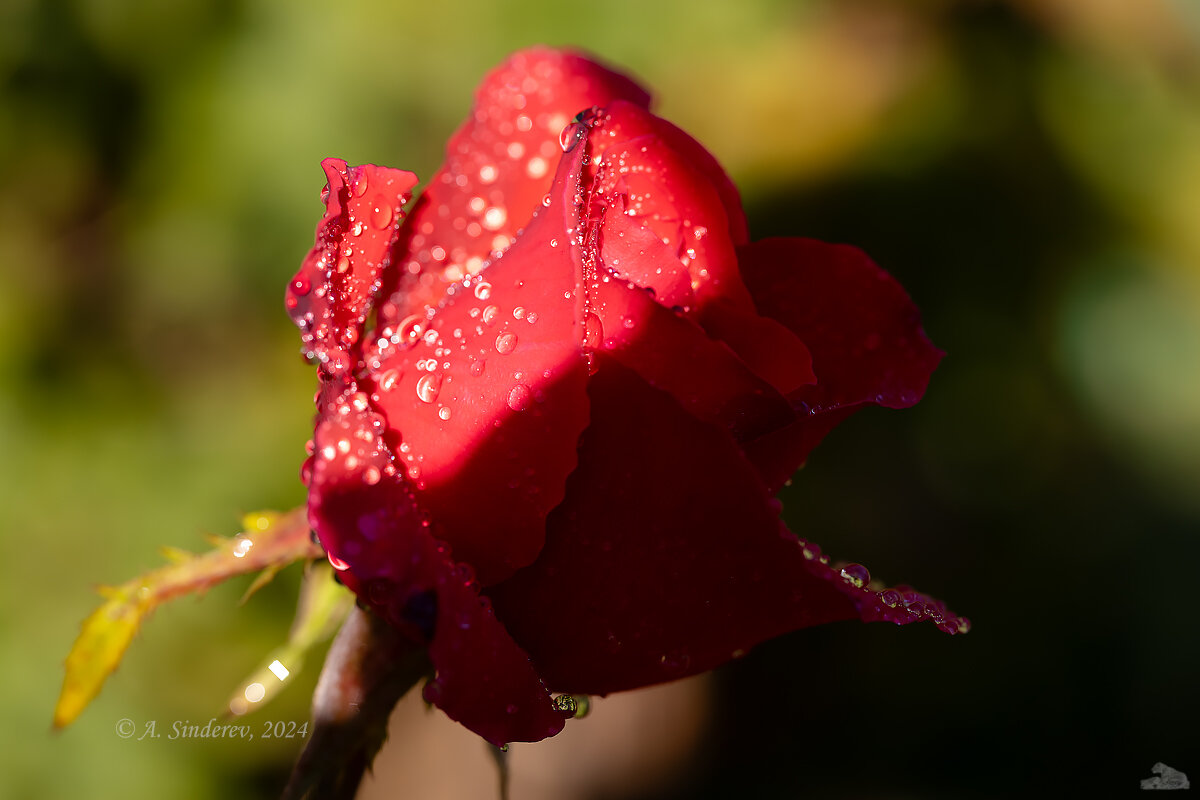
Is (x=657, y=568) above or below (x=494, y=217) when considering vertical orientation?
below

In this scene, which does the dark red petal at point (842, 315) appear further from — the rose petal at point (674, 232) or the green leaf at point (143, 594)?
the green leaf at point (143, 594)

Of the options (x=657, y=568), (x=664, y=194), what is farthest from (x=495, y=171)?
(x=657, y=568)

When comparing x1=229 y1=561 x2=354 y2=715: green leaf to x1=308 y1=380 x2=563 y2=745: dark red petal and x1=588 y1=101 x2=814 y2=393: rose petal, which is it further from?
x1=588 y1=101 x2=814 y2=393: rose petal

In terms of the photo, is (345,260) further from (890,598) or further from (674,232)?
(890,598)

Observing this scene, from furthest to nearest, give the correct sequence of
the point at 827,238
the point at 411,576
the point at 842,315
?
1. the point at 827,238
2. the point at 842,315
3. the point at 411,576

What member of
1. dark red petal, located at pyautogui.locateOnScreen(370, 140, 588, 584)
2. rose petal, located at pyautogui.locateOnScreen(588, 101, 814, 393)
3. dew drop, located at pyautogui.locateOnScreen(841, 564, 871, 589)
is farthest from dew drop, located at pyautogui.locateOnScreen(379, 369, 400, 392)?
dew drop, located at pyautogui.locateOnScreen(841, 564, 871, 589)

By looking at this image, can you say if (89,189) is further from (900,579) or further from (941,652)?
(941,652)
